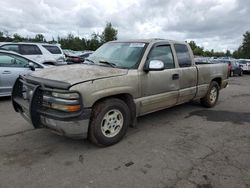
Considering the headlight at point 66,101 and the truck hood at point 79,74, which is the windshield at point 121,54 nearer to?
the truck hood at point 79,74

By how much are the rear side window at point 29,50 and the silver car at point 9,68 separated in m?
4.01

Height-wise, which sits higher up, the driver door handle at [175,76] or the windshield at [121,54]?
the windshield at [121,54]

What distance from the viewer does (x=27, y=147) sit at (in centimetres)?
404

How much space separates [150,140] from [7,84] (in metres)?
5.06

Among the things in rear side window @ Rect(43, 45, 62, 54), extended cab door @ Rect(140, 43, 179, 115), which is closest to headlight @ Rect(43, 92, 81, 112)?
extended cab door @ Rect(140, 43, 179, 115)

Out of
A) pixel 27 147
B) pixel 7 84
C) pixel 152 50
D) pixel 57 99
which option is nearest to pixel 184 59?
pixel 152 50

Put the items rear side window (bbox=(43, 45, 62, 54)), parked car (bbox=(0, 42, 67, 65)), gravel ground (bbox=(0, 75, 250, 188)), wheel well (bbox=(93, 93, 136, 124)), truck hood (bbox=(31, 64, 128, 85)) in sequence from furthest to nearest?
1. rear side window (bbox=(43, 45, 62, 54))
2. parked car (bbox=(0, 42, 67, 65))
3. wheel well (bbox=(93, 93, 136, 124))
4. truck hood (bbox=(31, 64, 128, 85))
5. gravel ground (bbox=(0, 75, 250, 188))

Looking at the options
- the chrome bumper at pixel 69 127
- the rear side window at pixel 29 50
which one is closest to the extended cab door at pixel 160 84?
the chrome bumper at pixel 69 127

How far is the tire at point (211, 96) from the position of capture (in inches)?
266

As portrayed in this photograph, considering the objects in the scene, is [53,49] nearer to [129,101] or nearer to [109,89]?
[129,101]

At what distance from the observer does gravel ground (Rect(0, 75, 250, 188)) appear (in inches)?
122

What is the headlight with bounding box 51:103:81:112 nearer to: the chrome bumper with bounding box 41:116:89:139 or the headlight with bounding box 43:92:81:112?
the headlight with bounding box 43:92:81:112

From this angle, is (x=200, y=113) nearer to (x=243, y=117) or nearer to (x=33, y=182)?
(x=243, y=117)

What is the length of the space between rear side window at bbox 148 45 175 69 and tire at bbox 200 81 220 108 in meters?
2.04
